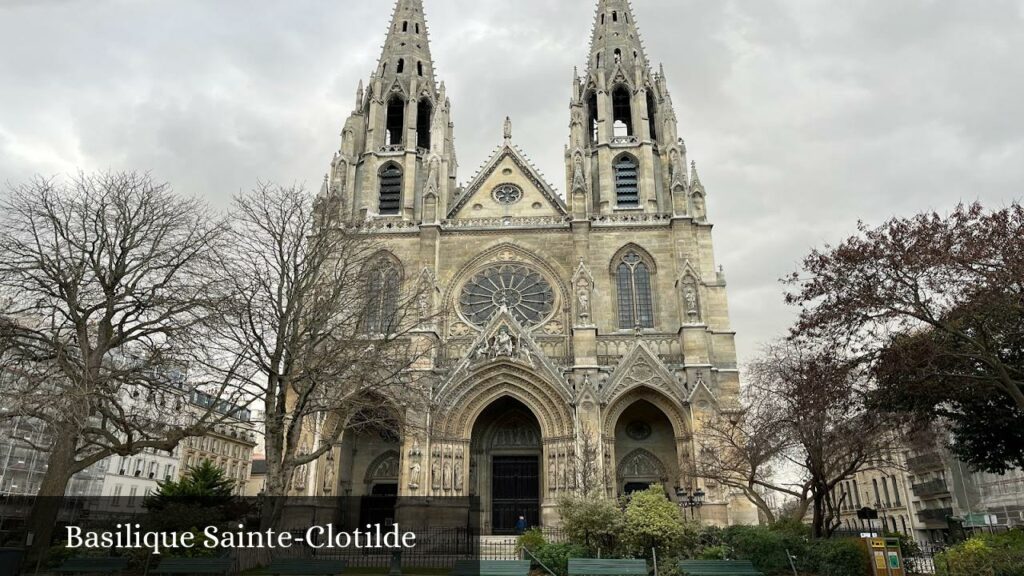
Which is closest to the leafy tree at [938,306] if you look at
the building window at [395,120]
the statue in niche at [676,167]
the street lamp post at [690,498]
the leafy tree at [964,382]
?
the leafy tree at [964,382]

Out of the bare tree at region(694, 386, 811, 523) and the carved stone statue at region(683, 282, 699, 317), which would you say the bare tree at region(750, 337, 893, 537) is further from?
the carved stone statue at region(683, 282, 699, 317)

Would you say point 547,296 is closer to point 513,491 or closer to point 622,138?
point 513,491

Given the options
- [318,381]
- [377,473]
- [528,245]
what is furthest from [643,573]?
[528,245]

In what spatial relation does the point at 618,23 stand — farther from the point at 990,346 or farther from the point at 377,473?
the point at 990,346

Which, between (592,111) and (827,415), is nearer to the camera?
(827,415)

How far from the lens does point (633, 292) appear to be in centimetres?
2856

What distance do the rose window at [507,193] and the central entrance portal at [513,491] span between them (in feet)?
38.3

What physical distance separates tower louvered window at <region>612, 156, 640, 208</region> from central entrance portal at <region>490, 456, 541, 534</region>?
1227 centimetres

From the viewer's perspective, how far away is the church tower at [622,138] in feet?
99.5

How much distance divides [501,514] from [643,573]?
51.0 ft

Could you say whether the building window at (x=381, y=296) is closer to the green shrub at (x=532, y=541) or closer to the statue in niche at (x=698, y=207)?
the green shrub at (x=532, y=541)

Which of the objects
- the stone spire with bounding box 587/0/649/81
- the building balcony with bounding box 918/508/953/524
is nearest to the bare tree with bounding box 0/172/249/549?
the stone spire with bounding box 587/0/649/81

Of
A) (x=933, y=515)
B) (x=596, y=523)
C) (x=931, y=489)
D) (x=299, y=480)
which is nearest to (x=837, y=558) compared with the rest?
(x=596, y=523)

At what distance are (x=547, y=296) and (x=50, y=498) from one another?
1926cm
